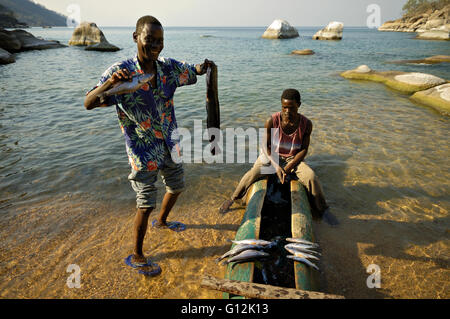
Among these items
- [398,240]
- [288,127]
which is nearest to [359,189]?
[398,240]

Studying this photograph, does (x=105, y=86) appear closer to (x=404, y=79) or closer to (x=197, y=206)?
(x=197, y=206)

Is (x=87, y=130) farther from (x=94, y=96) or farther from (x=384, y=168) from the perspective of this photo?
(x=384, y=168)

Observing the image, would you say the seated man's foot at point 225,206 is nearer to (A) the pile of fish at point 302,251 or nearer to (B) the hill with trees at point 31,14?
(A) the pile of fish at point 302,251

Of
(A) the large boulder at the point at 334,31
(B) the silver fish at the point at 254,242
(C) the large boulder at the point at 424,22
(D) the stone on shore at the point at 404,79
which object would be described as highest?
(C) the large boulder at the point at 424,22

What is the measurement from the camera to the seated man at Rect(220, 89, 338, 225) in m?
4.55

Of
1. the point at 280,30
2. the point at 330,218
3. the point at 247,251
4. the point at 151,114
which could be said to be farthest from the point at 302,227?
the point at 280,30

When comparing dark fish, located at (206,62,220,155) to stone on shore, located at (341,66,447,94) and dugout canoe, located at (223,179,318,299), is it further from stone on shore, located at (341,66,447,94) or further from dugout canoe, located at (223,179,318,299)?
stone on shore, located at (341,66,447,94)

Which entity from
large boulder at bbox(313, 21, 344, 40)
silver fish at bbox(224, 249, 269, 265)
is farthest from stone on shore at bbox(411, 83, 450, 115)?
large boulder at bbox(313, 21, 344, 40)

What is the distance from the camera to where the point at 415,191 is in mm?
5488

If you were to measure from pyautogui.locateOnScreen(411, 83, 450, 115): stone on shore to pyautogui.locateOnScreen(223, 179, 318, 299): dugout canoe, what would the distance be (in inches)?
395

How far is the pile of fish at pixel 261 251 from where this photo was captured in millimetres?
3096

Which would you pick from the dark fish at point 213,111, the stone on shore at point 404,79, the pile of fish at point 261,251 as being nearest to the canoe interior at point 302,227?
the pile of fish at point 261,251

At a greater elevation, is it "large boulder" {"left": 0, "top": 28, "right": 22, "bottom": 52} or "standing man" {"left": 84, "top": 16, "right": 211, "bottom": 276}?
"large boulder" {"left": 0, "top": 28, "right": 22, "bottom": 52}
